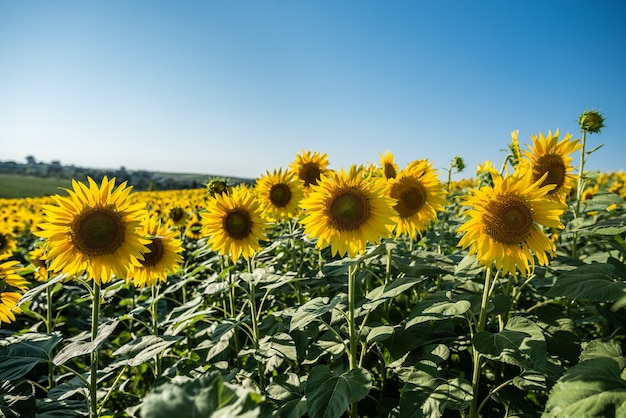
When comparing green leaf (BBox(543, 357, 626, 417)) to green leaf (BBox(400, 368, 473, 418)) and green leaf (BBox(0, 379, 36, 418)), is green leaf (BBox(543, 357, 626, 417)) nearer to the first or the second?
green leaf (BBox(400, 368, 473, 418))

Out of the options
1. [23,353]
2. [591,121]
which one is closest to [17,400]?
[23,353]

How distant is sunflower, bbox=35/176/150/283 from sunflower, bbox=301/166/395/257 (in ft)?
3.83

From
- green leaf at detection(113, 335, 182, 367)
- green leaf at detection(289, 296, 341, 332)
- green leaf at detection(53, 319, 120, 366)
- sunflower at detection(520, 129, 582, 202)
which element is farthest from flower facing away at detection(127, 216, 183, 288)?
sunflower at detection(520, 129, 582, 202)

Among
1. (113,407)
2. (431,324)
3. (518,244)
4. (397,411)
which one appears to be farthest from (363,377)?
(113,407)

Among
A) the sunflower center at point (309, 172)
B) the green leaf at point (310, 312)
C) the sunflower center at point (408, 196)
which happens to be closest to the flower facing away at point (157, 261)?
the green leaf at point (310, 312)

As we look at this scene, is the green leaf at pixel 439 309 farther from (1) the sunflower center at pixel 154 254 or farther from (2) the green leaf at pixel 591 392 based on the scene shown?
(1) the sunflower center at pixel 154 254

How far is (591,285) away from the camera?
2049mm

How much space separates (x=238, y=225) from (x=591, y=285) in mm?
2529

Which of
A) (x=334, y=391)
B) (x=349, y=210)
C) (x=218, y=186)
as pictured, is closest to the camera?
(x=334, y=391)

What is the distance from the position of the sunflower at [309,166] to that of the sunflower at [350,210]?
5.59ft

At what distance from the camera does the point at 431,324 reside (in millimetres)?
2805

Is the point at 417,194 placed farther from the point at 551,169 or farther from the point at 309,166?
the point at 309,166

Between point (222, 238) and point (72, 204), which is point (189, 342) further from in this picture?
point (72, 204)

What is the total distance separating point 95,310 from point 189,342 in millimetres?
2047
